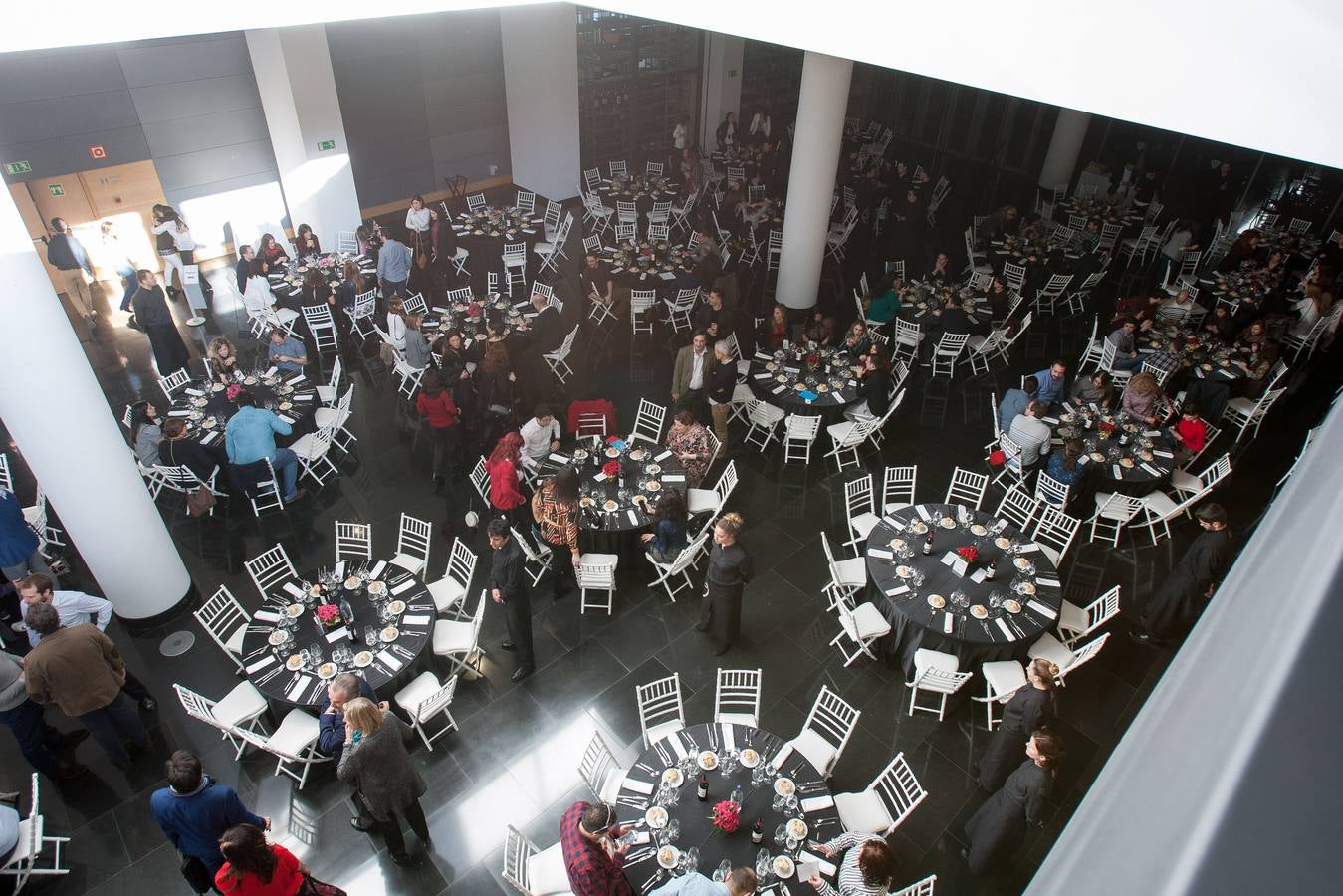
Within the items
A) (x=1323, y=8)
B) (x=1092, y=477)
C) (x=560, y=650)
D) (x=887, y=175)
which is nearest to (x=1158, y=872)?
(x=1323, y=8)

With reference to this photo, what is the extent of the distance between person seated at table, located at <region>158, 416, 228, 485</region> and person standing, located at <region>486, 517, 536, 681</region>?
4.03m

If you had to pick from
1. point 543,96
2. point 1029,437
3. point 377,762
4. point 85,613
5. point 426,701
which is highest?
point 543,96

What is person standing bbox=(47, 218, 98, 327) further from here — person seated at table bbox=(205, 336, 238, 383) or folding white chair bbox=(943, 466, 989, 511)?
folding white chair bbox=(943, 466, 989, 511)

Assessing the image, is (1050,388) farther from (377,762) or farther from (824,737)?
(377,762)

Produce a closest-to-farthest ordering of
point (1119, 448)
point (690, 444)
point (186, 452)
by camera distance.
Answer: point (186, 452)
point (690, 444)
point (1119, 448)

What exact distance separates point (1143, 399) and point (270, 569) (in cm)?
994

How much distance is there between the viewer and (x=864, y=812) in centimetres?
617

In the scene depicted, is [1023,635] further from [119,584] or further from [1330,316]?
[1330,316]

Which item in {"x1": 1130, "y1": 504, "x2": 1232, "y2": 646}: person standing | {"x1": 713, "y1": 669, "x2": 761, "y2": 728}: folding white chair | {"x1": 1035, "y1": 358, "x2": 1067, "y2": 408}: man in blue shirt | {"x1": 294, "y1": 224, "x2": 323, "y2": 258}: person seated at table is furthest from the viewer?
{"x1": 294, "y1": 224, "x2": 323, "y2": 258}: person seated at table

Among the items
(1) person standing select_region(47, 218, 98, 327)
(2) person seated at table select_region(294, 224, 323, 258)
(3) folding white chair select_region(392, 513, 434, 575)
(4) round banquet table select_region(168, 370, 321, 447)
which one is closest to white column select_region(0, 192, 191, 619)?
(4) round banquet table select_region(168, 370, 321, 447)

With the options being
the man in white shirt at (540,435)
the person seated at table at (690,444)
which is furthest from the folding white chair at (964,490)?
the man in white shirt at (540,435)

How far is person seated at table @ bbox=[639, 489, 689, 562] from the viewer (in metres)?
7.95

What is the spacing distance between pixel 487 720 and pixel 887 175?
576 inches

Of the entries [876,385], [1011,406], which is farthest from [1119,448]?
[876,385]
